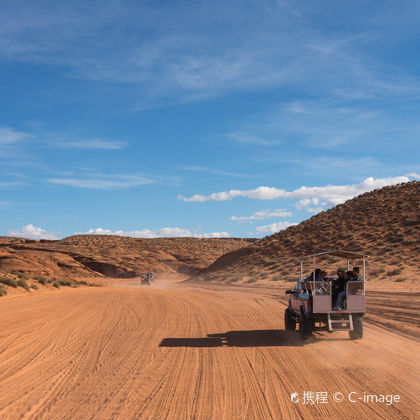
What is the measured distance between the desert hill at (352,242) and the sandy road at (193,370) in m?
28.6

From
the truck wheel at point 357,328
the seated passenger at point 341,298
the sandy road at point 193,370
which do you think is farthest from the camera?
the truck wheel at point 357,328

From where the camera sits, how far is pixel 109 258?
87.7m

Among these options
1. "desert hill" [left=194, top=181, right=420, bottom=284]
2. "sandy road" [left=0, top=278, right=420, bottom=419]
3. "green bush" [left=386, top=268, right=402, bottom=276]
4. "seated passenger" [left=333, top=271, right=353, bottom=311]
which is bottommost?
"sandy road" [left=0, top=278, right=420, bottom=419]

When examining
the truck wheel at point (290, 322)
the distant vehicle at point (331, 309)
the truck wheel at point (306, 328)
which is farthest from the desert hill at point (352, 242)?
the truck wheel at point (306, 328)

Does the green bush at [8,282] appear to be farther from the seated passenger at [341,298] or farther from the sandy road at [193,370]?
the seated passenger at [341,298]

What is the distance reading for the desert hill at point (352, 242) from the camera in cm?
4802

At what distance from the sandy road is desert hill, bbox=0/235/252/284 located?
122ft

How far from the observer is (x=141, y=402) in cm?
731

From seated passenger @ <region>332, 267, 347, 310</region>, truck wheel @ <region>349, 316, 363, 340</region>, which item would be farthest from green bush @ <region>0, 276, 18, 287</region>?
truck wheel @ <region>349, 316, 363, 340</region>

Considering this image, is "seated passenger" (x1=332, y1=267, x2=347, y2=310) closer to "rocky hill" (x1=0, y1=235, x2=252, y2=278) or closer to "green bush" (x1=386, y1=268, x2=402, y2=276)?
"green bush" (x1=386, y1=268, x2=402, y2=276)

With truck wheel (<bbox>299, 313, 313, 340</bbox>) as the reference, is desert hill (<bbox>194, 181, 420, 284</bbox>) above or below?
above

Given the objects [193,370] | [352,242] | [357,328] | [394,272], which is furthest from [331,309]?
[352,242]

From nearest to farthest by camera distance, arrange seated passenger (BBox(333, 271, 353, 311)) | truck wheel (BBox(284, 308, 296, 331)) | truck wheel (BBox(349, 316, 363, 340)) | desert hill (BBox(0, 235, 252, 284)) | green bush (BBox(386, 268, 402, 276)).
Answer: seated passenger (BBox(333, 271, 353, 311)) < truck wheel (BBox(349, 316, 363, 340)) < truck wheel (BBox(284, 308, 296, 331)) < green bush (BBox(386, 268, 402, 276)) < desert hill (BBox(0, 235, 252, 284))

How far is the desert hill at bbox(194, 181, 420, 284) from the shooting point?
48.0 m
